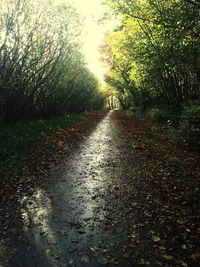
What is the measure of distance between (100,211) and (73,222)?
82cm

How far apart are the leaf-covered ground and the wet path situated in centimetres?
2

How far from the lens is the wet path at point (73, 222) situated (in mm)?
4941

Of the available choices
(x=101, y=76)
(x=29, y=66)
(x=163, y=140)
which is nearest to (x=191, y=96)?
(x=163, y=140)

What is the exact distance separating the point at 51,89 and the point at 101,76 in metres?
37.1

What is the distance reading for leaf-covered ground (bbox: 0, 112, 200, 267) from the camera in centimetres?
500

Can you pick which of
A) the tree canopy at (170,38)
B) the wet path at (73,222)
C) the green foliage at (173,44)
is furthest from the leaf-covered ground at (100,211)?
→ the tree canopy at (170,38)

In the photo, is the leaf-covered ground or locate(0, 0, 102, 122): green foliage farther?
locate(0, 0, 102, 122): green foliage

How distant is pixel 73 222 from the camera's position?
625 centimetres

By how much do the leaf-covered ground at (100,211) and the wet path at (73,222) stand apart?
17 millimetres

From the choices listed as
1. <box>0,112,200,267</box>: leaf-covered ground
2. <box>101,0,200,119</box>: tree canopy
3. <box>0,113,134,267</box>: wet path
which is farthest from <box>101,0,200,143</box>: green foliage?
<box>0,113,134,267</box>: wet path

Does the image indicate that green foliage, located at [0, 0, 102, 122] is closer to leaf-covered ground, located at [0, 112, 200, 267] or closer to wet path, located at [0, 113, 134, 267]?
leaf-covered ground, located at [0, 112, 200, 267]

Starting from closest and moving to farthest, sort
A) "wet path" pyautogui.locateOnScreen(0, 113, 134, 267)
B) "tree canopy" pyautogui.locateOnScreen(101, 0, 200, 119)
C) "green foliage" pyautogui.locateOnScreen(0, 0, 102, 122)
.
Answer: "wet path" pyautogui.locateOnScreen(0, 113, 134, 267)
"tree canopy" pyautogui.locateOnScreen(101, 0, 200, 119)
"green foliage" pyautogui.locateOnScreen(0, 0, 102, 122)

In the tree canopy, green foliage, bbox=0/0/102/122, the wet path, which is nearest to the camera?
the wet path

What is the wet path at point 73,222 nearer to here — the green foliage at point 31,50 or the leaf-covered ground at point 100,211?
the leaf-covered ground at point 100,211
